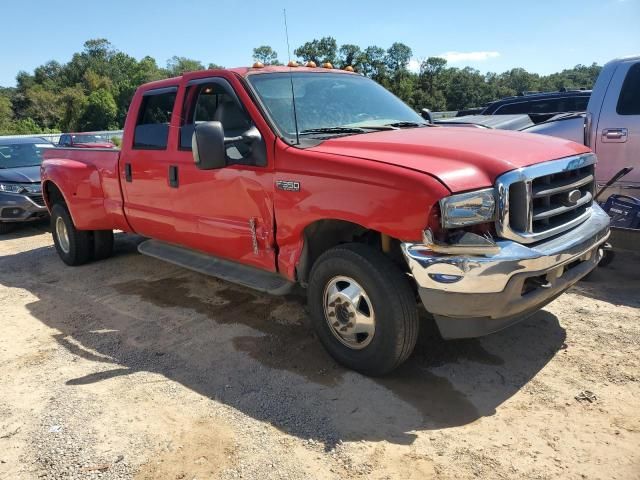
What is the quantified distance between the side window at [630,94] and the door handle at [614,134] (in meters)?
0.20

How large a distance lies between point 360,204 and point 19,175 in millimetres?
8449

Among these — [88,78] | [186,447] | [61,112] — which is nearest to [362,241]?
[186,447]

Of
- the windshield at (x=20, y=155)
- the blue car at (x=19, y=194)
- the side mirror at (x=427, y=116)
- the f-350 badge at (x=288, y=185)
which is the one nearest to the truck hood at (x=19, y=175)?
the blue car at (x=19, y=194)

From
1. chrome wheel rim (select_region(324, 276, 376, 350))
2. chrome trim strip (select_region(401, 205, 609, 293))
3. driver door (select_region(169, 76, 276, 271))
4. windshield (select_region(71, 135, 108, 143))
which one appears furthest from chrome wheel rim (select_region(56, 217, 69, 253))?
windshield (select_region(71, 135, 108, 143))

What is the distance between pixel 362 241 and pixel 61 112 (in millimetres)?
64948

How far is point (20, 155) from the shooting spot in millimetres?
10477

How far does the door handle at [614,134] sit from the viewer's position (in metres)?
5.65

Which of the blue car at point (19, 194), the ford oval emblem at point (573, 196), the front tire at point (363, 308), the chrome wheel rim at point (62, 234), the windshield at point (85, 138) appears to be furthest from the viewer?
the windshield at point (85, 138)

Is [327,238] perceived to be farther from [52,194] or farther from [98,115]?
[98,115]

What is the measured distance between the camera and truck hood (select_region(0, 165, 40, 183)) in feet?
30.5

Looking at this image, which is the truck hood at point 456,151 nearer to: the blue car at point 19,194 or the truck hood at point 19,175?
the blue car at point 19,194

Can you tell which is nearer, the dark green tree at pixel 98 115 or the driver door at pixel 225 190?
the driver door at pixel 225 190

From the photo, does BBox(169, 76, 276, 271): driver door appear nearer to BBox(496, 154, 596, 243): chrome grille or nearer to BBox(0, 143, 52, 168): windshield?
BBox(496, 154, 596, 243): chrome grille

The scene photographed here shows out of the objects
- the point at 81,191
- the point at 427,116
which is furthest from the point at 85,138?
the point at 427,116
